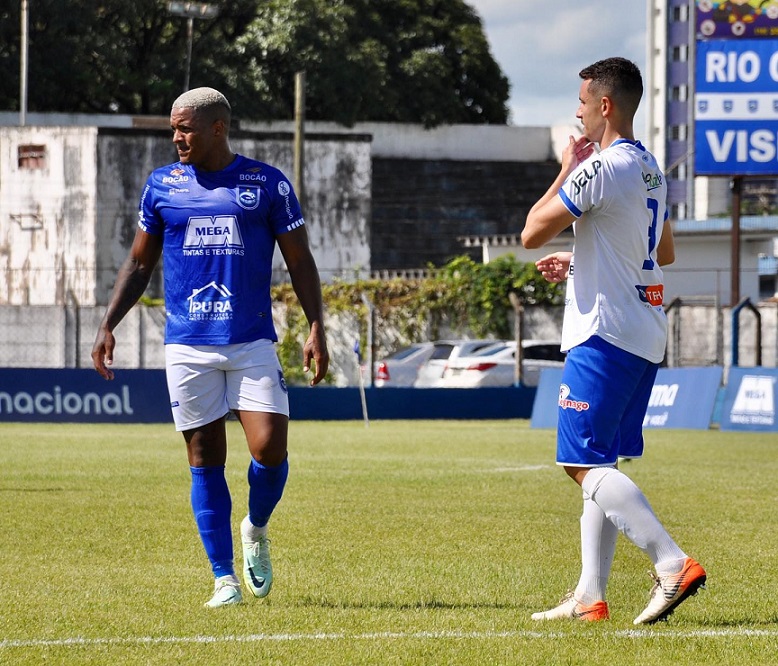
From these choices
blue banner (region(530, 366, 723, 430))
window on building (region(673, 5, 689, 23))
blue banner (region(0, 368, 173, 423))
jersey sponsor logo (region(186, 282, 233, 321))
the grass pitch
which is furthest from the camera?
window on building (region(673, 5, 689, 23))

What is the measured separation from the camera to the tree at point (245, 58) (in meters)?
51.9

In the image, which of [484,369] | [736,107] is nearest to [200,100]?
[736,107]

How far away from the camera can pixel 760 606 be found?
6211 millimetres

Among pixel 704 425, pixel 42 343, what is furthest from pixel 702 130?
pixel 42 343

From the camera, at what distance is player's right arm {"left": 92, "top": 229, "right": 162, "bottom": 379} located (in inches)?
253

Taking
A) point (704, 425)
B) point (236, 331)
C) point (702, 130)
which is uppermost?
point (702, 130)

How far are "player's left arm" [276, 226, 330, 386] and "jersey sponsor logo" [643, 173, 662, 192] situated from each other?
4.99 feet

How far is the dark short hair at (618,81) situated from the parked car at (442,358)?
24717mm

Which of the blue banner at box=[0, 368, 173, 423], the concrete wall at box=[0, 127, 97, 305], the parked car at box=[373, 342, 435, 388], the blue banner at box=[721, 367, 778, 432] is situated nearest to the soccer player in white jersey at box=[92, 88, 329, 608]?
the blue banner at box=[721, 367, 778, 432]

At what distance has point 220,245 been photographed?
6188 mm

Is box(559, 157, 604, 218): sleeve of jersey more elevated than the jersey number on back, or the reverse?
box(559, 157, 604, 218): sleeve of jersey

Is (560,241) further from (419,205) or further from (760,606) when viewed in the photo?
(760,606)

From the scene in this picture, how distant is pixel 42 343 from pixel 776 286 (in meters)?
46.0

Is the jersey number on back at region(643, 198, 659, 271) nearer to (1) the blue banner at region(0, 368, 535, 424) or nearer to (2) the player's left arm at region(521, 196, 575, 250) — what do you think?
(2) the player's left arm at region(521, 196, 575, 250)
